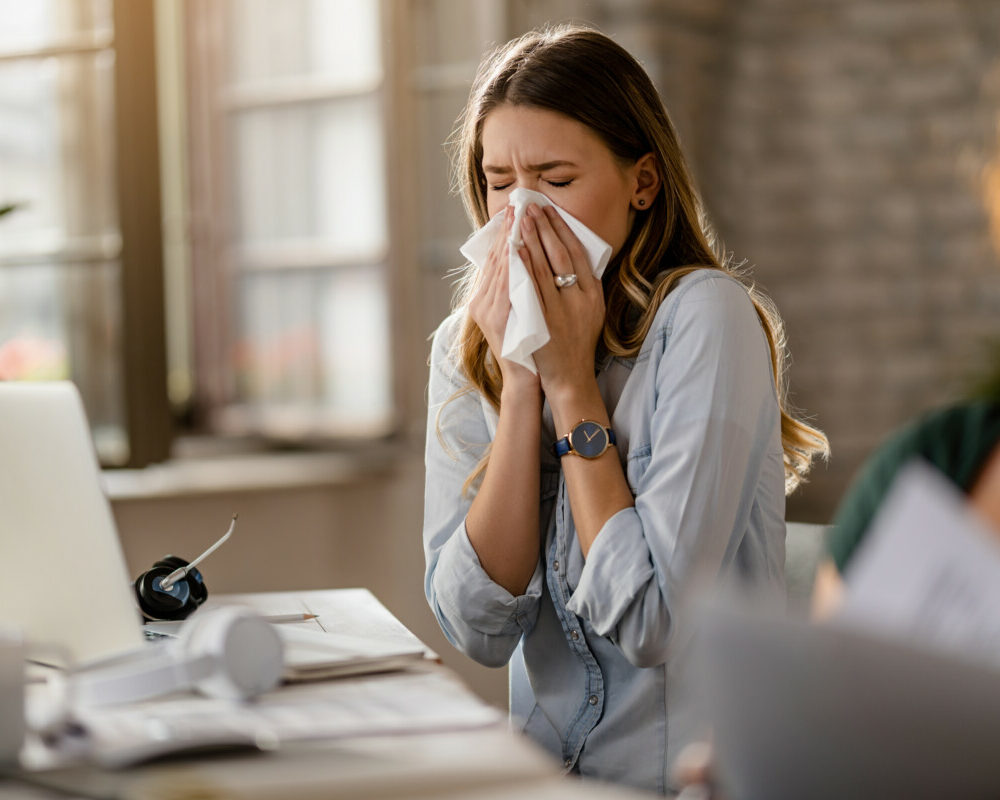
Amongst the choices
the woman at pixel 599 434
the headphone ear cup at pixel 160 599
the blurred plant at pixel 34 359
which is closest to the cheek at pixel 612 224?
the woman at pixel 599 434

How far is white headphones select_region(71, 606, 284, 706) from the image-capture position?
0.88 m

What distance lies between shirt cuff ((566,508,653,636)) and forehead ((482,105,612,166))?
0.42 metres

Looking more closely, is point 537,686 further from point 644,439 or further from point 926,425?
point 926,425

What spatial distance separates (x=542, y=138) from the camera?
1345 millimetres

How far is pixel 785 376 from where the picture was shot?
125 inches

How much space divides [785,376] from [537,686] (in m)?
2.01

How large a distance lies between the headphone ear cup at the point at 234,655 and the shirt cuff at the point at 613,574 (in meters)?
0.39

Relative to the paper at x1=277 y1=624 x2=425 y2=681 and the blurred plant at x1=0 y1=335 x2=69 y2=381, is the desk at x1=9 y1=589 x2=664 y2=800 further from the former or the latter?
the blurred plant at x1=0 y1=335 x2=69 y2=381

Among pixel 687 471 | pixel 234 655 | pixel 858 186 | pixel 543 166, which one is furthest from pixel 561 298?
pixel 858 186

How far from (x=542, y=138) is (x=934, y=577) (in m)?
0.89

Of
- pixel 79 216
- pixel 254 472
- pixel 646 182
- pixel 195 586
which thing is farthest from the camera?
pixel 254 472

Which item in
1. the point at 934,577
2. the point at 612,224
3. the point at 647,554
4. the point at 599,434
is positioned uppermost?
the point at 612,224

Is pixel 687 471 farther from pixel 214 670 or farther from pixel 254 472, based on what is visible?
pixel 254 472

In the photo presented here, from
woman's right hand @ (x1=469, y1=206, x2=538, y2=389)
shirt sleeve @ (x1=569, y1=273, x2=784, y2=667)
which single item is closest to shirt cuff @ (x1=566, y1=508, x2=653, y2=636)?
shirt sleeve @ (x1=569, y1=273, x2=784, y2=667)
